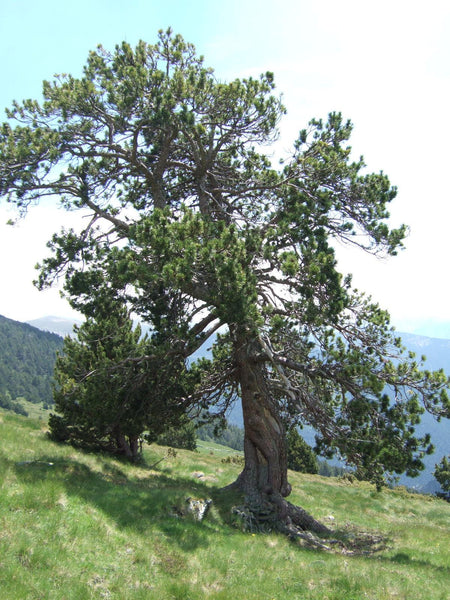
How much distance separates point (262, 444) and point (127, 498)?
16.0 ft

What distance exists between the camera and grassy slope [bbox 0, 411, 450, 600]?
6.82 meters

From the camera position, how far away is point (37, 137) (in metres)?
13.0

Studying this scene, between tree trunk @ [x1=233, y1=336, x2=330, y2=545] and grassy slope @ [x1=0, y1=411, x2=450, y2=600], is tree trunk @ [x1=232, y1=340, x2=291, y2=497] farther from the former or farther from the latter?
grassy slope @ [x1=0, y1=411, x2=450, y2=600]

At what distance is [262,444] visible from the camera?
14133mm

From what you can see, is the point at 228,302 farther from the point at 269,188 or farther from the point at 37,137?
the point at 37,137

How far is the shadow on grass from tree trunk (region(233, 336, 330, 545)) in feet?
4.05

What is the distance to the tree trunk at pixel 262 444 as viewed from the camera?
44.4ft

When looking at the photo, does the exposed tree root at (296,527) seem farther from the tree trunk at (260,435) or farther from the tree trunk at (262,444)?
the tree trunk at (260,435)

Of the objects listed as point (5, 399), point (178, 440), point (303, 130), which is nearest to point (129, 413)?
point (303, 130)

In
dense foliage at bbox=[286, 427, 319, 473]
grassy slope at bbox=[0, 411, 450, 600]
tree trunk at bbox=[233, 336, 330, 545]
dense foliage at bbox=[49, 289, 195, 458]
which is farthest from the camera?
dense foliage at bbox=[286, 427, 319, 473]

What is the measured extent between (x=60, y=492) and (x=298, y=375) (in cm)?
826

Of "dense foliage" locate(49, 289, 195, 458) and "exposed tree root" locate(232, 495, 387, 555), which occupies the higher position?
"dense foliage" locate(49, 289, 195, 458)

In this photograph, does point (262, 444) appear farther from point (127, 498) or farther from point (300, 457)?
point (300, 457)

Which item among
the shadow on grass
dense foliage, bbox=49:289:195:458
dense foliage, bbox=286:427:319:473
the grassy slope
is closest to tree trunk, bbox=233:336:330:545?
the grassy slope
